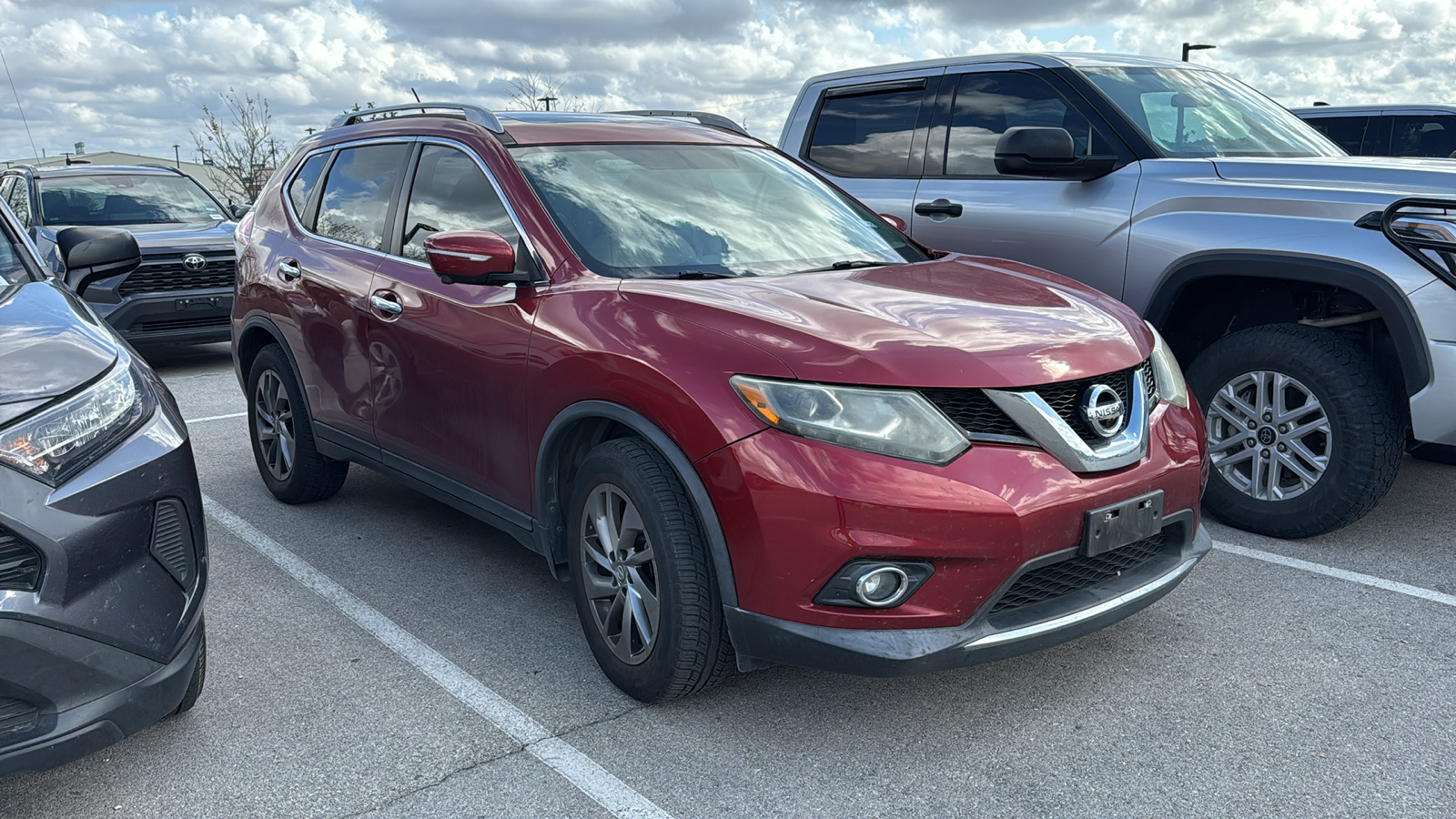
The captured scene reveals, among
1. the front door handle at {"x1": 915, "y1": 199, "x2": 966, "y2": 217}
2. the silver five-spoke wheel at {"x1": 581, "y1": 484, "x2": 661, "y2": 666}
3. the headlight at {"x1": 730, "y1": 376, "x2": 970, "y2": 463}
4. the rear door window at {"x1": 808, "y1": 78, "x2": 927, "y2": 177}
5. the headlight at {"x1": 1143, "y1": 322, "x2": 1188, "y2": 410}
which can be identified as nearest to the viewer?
the headlight at {"x1": 730, "y1": 376, "x2": 970, "y2": 463}

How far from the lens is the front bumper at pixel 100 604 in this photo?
2359 millimetres

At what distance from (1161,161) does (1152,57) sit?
1203 millimetres

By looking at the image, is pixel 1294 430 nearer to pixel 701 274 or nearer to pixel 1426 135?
pixel 701 274

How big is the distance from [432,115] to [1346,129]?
8.35 m

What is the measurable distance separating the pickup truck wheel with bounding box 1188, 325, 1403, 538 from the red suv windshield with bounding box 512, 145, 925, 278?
150cm

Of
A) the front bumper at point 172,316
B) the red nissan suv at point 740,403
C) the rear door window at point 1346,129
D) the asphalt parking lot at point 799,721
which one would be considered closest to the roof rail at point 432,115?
the red nissan suv at point 740,403

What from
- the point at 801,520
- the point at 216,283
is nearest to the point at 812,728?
the point at 801,520

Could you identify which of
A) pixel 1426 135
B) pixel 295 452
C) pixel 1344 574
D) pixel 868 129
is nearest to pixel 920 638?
pixel 1344 574

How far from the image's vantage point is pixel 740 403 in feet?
9.39

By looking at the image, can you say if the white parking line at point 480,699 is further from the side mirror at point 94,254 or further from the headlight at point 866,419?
the side mirror at point 94,254

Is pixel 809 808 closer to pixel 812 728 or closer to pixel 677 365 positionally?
pixel 812 728

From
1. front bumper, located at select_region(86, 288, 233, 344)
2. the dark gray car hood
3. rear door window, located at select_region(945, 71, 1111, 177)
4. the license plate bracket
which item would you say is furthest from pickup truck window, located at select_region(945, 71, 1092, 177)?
front bumper, located at select_region(86, 288, 233, 344)

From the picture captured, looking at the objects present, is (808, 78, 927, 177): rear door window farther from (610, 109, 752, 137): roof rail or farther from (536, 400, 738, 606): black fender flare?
(536, 400, 738, 606): black fender flare

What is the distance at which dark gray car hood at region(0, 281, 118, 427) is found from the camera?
99.7 inches
